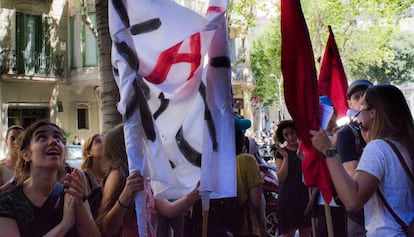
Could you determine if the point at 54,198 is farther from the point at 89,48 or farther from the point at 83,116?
the point at 83,116

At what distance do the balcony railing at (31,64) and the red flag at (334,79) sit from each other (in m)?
17.5

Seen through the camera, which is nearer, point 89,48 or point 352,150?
point 352,150

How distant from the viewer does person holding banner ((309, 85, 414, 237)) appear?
2.58 m

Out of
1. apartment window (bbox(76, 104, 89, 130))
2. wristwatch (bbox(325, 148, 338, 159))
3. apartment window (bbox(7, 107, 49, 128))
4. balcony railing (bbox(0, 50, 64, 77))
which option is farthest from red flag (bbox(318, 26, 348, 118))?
apartment window (bbox(76, 104, 89, 130))

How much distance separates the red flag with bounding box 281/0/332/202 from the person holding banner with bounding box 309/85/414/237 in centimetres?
16

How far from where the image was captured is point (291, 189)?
5.21 meters

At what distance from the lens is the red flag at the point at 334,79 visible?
512 centimetres

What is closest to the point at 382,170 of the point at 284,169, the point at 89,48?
the point at 284,169

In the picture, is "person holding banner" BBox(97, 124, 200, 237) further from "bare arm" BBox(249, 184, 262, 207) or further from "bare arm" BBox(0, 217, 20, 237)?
"bare arm" BBox(249, 184, 262, 207)

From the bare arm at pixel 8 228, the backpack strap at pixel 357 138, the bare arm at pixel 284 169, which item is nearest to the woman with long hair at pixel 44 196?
the bare arm at pixel 8 228

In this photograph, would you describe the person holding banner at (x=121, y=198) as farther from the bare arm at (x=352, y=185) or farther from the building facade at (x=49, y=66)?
the building facade at (x=49, y=66)

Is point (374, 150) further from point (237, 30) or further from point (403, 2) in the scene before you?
point (237, 30)

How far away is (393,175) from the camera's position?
2.62 metres

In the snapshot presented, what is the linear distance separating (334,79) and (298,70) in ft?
7.80
